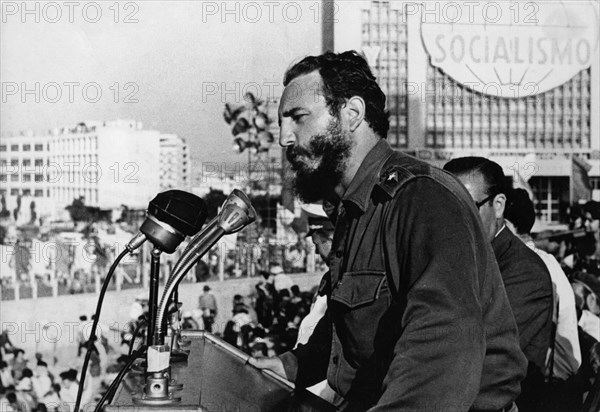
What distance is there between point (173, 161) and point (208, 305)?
7.92 ft

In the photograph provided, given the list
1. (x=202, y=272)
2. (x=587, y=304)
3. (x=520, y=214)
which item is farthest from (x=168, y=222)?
(x=202, y=272)

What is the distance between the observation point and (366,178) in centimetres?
147

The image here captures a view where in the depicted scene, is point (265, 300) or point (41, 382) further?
point (265, 300)

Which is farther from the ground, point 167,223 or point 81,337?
point 167,223

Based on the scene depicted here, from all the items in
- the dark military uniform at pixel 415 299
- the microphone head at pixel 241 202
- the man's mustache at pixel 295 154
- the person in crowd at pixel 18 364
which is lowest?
the person in crowd at pixel 18 364

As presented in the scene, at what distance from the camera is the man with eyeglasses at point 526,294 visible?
2.34 m

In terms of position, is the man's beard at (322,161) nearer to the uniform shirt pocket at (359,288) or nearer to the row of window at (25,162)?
the uniform shirt pocket at (359,288)

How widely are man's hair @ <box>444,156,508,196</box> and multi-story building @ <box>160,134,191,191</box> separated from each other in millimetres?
7654

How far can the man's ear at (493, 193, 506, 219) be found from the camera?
8.69ft

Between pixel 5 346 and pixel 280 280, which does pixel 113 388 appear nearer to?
pixel 280 280

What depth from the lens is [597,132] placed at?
11.5 m

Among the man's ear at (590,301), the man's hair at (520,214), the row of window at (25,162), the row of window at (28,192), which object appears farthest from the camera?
the row of window at (28,192)

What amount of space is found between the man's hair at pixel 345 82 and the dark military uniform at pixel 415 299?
0.06 m

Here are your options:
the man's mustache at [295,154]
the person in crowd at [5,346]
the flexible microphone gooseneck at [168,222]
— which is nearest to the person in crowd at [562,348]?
the flexible microphone gooseneck at [168,222]
